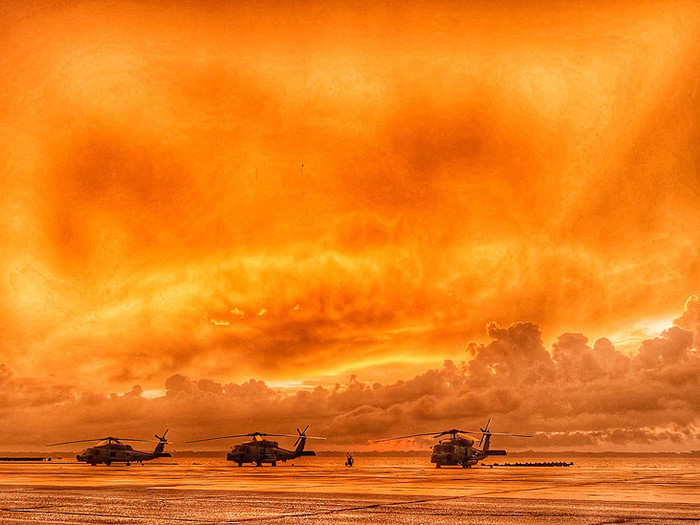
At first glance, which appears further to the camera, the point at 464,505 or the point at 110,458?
the point at 110,458

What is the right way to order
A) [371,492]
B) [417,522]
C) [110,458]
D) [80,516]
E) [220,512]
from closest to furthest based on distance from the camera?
[417,522]
[80,516]
[220,512]
[371,492]
[110,458]

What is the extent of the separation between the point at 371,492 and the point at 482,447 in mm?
84813

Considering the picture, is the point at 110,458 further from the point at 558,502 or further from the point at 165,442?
the point at 558,502

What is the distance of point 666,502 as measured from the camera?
3412 cm

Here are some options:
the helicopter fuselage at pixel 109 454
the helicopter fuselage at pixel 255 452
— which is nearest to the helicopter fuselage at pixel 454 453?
the helicopter fuselage at pixel 255 452

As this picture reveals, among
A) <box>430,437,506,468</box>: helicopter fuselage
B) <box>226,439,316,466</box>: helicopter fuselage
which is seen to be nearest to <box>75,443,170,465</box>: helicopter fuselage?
<box>226,439,316,466</box>: helicopter fuselage

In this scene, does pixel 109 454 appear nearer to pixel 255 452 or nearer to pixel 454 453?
pixel 255 452

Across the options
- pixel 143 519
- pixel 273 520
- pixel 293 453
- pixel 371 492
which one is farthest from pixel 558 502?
pixel 293 453

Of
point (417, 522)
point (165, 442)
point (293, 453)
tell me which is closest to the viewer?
point (417, 522)

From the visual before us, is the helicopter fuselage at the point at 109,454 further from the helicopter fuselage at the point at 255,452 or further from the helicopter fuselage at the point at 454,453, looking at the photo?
the helicopter fuselage at the point at 454,453

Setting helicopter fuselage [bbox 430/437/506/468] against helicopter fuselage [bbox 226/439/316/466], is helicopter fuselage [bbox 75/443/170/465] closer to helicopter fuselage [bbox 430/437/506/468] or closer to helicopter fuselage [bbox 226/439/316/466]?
helicopter fuselage [bbox 226/439/316/466]

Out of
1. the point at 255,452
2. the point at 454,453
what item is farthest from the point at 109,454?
the point at 454,453

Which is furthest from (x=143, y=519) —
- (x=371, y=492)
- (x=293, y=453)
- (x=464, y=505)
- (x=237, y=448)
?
(x=293, y=453)

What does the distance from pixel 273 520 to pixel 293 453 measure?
9294 cm
